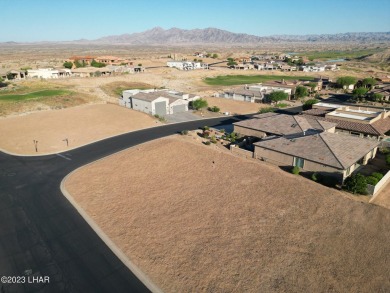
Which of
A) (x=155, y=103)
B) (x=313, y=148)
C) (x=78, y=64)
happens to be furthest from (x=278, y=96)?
(x=78, y=64)

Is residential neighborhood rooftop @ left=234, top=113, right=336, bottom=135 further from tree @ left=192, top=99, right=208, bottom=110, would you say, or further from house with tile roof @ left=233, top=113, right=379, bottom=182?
tree @ left=192, top=99, right=208, bottom=110

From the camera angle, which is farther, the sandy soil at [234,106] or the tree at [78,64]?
the tree at [78,64]

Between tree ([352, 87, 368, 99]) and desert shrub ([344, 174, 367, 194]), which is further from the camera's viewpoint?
tree ([352, 87, 368, 99])

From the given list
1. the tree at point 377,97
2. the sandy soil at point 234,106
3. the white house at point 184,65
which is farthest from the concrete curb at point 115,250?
the white house at point 184,65

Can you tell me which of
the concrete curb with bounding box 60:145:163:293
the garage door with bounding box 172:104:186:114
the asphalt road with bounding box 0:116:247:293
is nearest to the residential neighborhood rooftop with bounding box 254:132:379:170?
the concrete curb with bounding box 60:145:163:293

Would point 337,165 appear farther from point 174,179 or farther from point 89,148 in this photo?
point 89,148

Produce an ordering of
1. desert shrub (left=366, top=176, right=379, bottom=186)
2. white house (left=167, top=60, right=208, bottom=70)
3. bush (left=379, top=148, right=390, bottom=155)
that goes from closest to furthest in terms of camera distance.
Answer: desert shrub (left=366, top=176, right=379, bottom=186)
bush (left=379, top=148, right=390, bottom=155)
white house (left=167, top=60, right=208, bottom=70)

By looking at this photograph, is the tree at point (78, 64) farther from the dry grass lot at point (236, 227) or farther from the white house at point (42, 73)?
the dry grass lot at point (236, 227)
